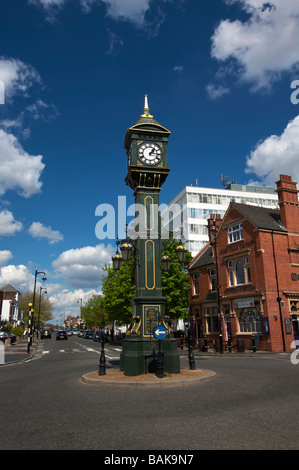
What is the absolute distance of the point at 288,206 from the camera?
106ft

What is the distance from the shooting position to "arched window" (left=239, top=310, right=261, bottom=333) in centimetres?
2978

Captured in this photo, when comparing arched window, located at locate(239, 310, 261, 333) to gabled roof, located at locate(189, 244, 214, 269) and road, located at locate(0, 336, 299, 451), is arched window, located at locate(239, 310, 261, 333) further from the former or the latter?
road, located at locate(0, 336, 299, 451)

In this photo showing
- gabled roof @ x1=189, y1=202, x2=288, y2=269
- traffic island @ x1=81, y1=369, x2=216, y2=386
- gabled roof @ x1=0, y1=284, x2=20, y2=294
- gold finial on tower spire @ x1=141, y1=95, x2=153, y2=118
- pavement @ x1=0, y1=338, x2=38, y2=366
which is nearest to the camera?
traffic island @ x1=81, y1=369, x2=216, y2=386

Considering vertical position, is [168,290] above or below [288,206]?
below

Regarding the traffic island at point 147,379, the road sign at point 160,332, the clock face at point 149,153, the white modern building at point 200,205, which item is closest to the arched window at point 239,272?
the clock face at point 149,153

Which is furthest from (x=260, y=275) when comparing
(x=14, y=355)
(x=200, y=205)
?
(x=200, y=205)

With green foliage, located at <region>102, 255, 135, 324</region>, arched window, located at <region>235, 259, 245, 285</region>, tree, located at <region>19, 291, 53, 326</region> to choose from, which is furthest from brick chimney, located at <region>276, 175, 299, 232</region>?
tree, located at <region>19, 291, 53, 326</region>

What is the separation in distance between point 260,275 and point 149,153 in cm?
1787

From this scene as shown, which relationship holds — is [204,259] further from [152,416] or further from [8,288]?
[8,288]

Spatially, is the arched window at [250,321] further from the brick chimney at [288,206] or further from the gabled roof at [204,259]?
the brick chimney at [288,206]

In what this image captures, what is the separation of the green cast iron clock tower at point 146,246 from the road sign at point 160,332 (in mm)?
968

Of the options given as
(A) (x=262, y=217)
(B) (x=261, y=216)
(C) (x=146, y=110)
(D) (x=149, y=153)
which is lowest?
(D) (x=149, y=153)

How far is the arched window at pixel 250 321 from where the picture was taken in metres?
29.8
